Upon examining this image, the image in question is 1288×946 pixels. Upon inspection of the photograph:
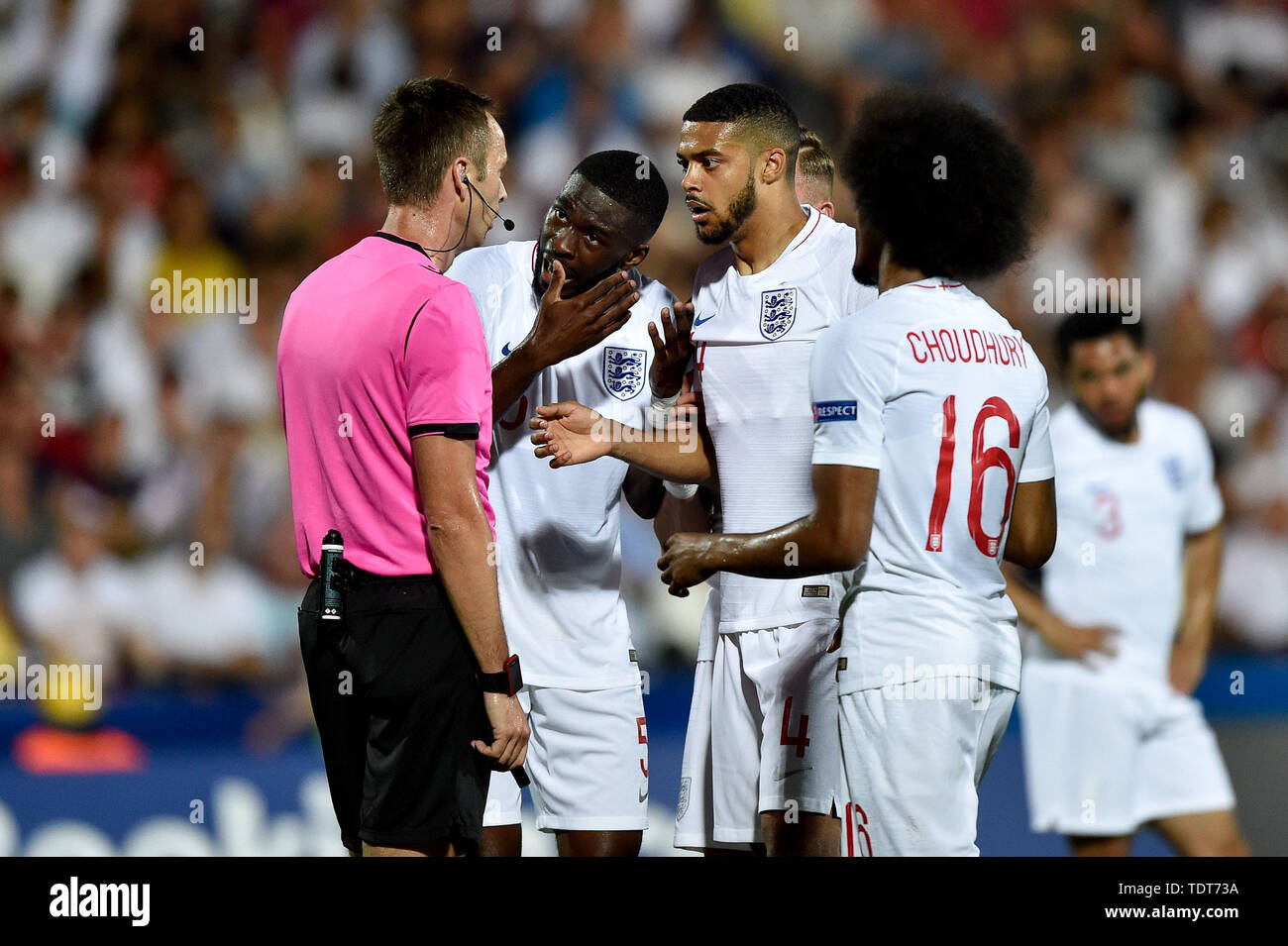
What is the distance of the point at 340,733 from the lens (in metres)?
2.98

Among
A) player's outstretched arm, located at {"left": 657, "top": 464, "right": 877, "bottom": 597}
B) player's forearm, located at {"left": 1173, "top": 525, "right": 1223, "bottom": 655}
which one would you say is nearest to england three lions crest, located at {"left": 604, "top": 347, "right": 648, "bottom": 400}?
player's outstretched arm, located at {"left": 657, "top": 464, "right": 877, "bottom": 597}

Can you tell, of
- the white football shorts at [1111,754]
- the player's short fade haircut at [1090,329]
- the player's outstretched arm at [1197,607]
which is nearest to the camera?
the white football shorts at [1111,754]

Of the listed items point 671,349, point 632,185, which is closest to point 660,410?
point 671,349

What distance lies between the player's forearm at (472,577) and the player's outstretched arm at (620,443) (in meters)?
0.56

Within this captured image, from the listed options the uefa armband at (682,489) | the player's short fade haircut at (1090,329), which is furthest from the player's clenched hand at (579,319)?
the player's short fade haircut at (1090,329)

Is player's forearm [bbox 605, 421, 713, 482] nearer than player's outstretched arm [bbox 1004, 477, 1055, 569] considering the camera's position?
No

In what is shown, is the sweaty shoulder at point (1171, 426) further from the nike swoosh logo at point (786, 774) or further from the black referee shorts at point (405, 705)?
the black referee shorts at point (405, 705)

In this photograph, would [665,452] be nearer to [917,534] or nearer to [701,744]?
[701,744]

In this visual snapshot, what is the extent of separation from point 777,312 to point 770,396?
8.5 inches

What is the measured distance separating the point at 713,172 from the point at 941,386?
44.7 inches

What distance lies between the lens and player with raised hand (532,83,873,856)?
3.55 metres

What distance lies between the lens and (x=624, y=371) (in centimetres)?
398

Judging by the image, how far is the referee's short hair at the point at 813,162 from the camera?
14.8 ft

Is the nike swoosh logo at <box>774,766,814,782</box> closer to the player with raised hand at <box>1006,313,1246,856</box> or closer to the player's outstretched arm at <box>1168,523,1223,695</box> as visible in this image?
the player with raised hand at <box>1006,313,1246,856</box>
